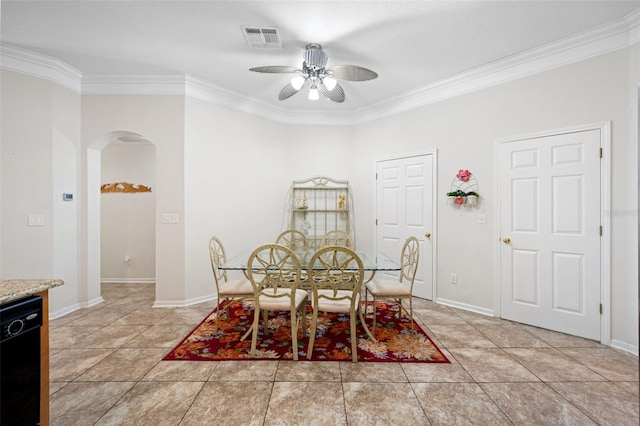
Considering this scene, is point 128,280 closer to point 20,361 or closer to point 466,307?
point 20,361

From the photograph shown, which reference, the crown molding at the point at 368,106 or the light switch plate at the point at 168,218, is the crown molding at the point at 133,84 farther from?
the light switch plate at the point at 168,218

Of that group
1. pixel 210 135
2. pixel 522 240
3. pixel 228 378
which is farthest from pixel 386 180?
pixel 228 378

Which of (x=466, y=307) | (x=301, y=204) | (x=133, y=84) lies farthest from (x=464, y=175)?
(x=133, y=84)

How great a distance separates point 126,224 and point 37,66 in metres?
2.49

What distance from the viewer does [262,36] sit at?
2621 millimetres

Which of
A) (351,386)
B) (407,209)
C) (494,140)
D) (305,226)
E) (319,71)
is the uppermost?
(319,71)

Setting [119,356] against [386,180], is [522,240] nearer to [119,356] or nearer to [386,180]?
[386,180]

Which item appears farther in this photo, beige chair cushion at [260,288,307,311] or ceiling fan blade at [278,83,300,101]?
ceiling fan blade at [278,83,300,101]

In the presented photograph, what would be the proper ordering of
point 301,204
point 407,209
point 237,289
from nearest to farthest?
point 237,289 → point 407,209 → point 301,204

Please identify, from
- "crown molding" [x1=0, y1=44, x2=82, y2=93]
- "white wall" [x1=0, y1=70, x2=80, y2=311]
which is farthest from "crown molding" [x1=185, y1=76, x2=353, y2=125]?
"white wall" [x1=0, y1=70, x2=80, y2=311]

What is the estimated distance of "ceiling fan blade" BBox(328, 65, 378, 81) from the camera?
8.31 feet

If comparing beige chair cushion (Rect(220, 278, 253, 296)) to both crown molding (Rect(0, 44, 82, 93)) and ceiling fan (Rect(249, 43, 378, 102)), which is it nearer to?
ceiling fan (Rect(249, 43, 378, 102))

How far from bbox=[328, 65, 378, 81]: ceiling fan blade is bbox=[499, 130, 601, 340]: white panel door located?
1.76 m

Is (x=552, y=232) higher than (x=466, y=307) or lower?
higher
